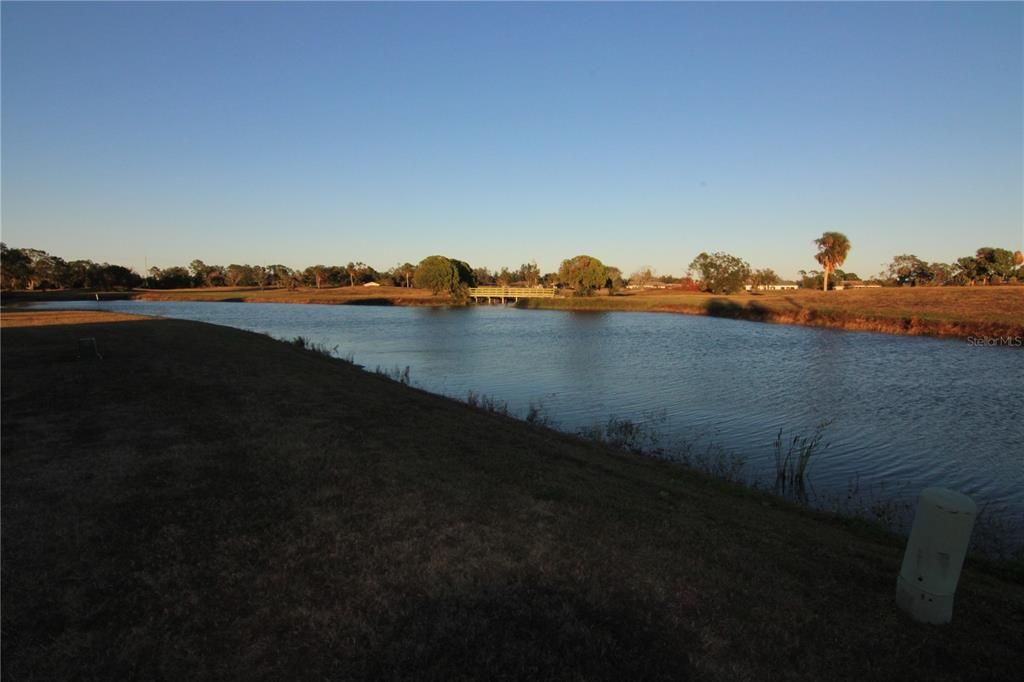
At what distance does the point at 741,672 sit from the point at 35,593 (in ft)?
21.0

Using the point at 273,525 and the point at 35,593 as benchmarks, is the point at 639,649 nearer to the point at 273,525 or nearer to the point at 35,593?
the point at 273,525

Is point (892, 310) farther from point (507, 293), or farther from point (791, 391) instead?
point (507, 293)

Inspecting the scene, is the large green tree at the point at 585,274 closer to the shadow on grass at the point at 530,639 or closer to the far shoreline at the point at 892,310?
the far shoreline at the point at 892,310

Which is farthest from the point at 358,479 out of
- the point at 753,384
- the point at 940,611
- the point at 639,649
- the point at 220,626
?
the point at 753,384

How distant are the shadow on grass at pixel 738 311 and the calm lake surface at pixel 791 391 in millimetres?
21813

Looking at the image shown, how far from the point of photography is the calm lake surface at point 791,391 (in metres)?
13.8

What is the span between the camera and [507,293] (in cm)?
11962

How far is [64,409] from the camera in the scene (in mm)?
10531

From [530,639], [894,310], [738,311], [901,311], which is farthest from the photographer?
[738,311]

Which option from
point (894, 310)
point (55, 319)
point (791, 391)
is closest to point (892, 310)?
point (894, 310)

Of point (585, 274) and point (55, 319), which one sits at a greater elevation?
point (585, 274)

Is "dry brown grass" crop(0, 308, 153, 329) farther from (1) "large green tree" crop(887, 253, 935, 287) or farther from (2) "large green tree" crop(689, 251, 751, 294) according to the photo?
(1) "large green tree" crop(887, 253, 935, 287)

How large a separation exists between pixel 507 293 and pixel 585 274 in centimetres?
1833

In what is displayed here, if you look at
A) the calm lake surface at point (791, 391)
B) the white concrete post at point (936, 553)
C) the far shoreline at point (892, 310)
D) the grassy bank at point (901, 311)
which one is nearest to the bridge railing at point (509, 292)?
the far shoreline at point (892, 310)
